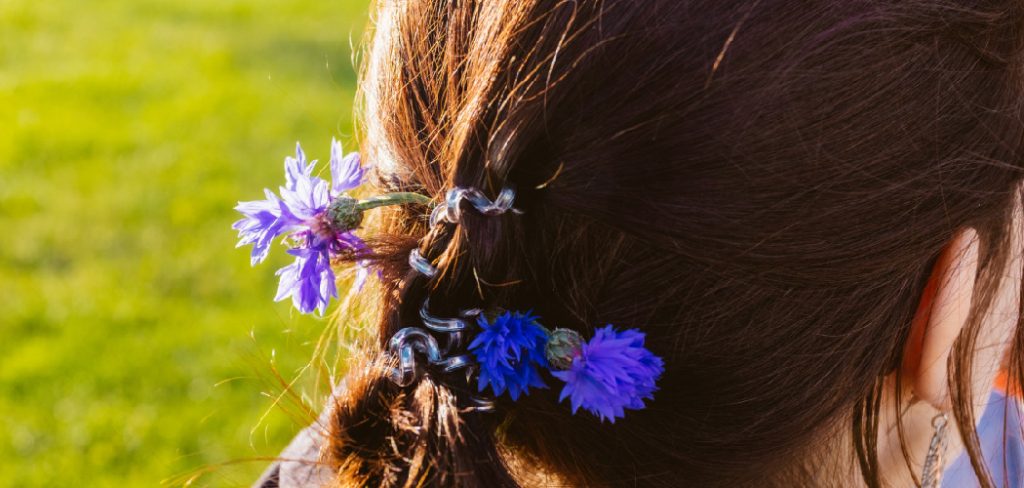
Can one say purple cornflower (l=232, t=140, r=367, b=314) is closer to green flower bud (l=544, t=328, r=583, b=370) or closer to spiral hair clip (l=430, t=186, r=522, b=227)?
spiral hair clip (l=430, t=186, r=522, b=227)

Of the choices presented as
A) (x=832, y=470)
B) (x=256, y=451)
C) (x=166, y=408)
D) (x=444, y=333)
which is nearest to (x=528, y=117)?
(x=444, y=333)

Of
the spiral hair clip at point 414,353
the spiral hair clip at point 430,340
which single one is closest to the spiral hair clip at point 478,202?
the spiral hair clip at point 430,340

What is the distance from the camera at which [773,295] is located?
1044 mm

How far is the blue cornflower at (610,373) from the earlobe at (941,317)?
1.06ft

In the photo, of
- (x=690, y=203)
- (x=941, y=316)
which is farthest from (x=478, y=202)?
(x=941, y=316)

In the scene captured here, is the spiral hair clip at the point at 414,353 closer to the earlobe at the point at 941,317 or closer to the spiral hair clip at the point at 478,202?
the spiral hair clip at the point at 478,202

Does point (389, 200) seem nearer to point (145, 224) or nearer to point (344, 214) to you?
point (344, 214)

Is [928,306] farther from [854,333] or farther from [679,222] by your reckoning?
[679,222]

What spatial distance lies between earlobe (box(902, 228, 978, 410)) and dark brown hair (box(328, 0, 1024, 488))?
2 cm

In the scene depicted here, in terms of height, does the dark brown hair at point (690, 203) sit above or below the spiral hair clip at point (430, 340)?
above

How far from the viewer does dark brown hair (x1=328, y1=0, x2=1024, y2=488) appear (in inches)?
37.5

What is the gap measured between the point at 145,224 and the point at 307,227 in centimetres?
283

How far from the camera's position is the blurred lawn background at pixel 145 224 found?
2.76 m

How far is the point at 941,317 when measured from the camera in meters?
1.10
